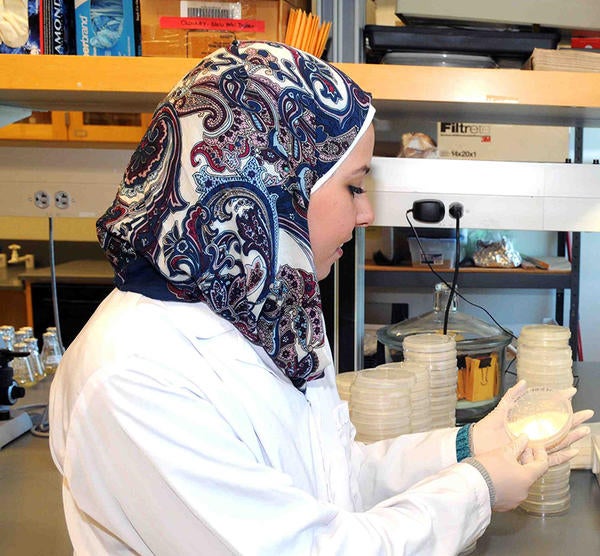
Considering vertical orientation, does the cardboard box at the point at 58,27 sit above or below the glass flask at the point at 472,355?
above

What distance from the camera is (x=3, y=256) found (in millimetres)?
4504

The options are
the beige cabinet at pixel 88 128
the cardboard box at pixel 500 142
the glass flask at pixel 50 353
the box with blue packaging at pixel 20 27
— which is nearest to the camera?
the box with blue packaging at pixel 20 27

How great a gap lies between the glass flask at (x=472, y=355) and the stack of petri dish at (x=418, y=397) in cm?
25

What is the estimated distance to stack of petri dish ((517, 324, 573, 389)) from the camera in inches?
56.2

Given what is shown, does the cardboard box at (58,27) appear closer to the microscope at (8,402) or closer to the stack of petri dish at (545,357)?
the microscope at (8,402)

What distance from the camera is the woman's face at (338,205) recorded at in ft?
3.00

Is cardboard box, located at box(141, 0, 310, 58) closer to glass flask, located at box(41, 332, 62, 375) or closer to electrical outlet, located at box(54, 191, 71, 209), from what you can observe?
electrical outlet, located at box(54, 191, 71, 209)

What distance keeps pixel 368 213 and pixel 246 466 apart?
0.39m

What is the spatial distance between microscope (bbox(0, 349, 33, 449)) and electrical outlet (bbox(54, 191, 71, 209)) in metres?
0.40

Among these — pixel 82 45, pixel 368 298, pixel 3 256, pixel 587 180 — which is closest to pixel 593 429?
pixel 587 180

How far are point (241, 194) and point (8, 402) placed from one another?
1.10 meters

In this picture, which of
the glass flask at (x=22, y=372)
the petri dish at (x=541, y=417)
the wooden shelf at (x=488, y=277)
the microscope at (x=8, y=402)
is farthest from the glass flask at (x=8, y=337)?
the wooden shelf at (x=488, y=277)

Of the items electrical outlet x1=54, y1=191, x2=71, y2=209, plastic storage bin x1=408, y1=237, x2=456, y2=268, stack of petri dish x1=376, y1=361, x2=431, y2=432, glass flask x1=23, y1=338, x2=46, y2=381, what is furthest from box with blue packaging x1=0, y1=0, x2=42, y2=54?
plastic storage bin x1=408, y1=237, x2=456, y2=268

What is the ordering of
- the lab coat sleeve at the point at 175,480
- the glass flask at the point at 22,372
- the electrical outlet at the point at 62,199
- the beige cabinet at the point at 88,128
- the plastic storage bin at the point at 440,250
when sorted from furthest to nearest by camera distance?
the beige cabinet at the point at 88,128 → the plastic storage bin at the point at 440,250 → the glass flask at the point at 22,372 → the electrical outlet at the point at 62,199 → the lab coat sleeve at the point at 175,480
